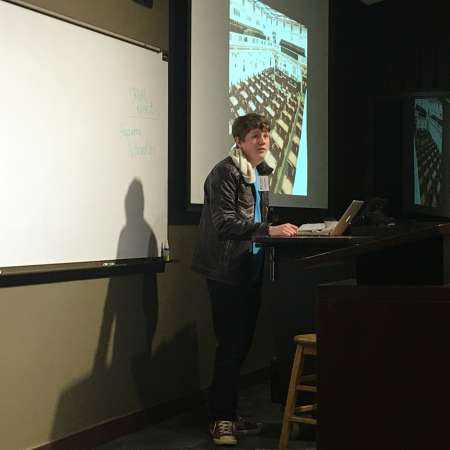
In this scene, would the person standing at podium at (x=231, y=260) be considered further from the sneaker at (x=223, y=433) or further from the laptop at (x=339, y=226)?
the laptop at (x=339, y=226)

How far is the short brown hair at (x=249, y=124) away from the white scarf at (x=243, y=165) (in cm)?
7

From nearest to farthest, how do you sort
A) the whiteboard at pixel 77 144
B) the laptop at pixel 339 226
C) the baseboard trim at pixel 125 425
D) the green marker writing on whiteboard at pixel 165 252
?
1. the whiteboard at pixel 77 144
2. the laptop at pixel 339 226
3. the baseboard trim at pixel 125 425
4. the green marker writing on whiteboard at pixel 165 252

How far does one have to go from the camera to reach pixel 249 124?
304cm

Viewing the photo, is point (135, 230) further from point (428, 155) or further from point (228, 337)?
point (428, 155)

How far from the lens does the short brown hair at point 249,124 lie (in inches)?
119

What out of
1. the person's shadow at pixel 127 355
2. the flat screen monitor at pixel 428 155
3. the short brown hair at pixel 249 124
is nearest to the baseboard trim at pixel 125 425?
the person's shadow at pixel 127 355

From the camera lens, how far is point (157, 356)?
338 cm

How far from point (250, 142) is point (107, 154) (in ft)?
1.98

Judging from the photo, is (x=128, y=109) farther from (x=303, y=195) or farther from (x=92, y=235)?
(x=303, y=195)

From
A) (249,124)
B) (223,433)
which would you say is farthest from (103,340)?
(249,124)

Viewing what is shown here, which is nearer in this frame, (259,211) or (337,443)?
(337,443)

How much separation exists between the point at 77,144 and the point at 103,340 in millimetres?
832

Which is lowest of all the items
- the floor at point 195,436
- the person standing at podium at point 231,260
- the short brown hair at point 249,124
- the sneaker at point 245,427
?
the floor at point 195,436

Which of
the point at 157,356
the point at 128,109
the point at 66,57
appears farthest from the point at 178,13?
the point at 157,356
